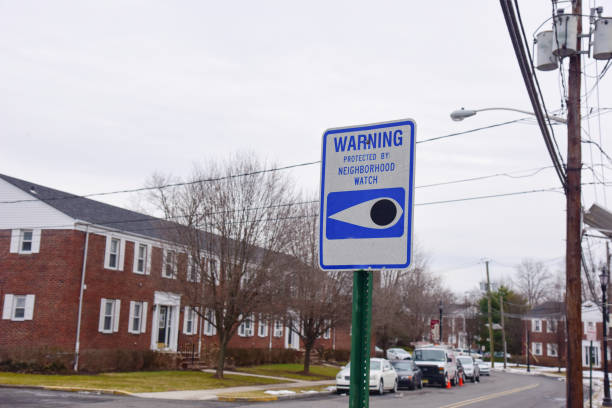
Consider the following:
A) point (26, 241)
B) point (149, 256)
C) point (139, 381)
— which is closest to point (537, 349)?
point (149, 256)

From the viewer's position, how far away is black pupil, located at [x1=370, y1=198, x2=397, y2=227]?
3.34m

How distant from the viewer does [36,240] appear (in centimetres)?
3362

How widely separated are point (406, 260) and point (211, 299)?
26363 millimetres

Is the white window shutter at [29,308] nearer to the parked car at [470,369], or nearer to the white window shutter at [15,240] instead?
the white window shutter at [15,240]

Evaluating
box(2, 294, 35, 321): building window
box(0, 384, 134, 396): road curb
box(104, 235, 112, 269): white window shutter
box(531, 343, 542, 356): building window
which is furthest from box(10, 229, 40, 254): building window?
box(531, 343, 542, 356): building window

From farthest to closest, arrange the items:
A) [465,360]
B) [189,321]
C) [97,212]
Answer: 1. [465,360]
2. [189,321]
3. [97,212]

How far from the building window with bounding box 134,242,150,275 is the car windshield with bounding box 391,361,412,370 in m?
15.0

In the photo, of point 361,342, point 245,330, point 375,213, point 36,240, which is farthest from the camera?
point 245,330

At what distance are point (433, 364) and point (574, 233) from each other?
925 inches

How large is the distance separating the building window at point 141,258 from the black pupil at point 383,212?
35410 mm

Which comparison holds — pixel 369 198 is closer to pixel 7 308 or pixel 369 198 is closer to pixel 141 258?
pixel 7 308

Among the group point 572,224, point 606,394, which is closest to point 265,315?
point 606,394

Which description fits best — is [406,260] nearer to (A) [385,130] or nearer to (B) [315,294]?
(A) [385,130]

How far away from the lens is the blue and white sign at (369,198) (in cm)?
331
